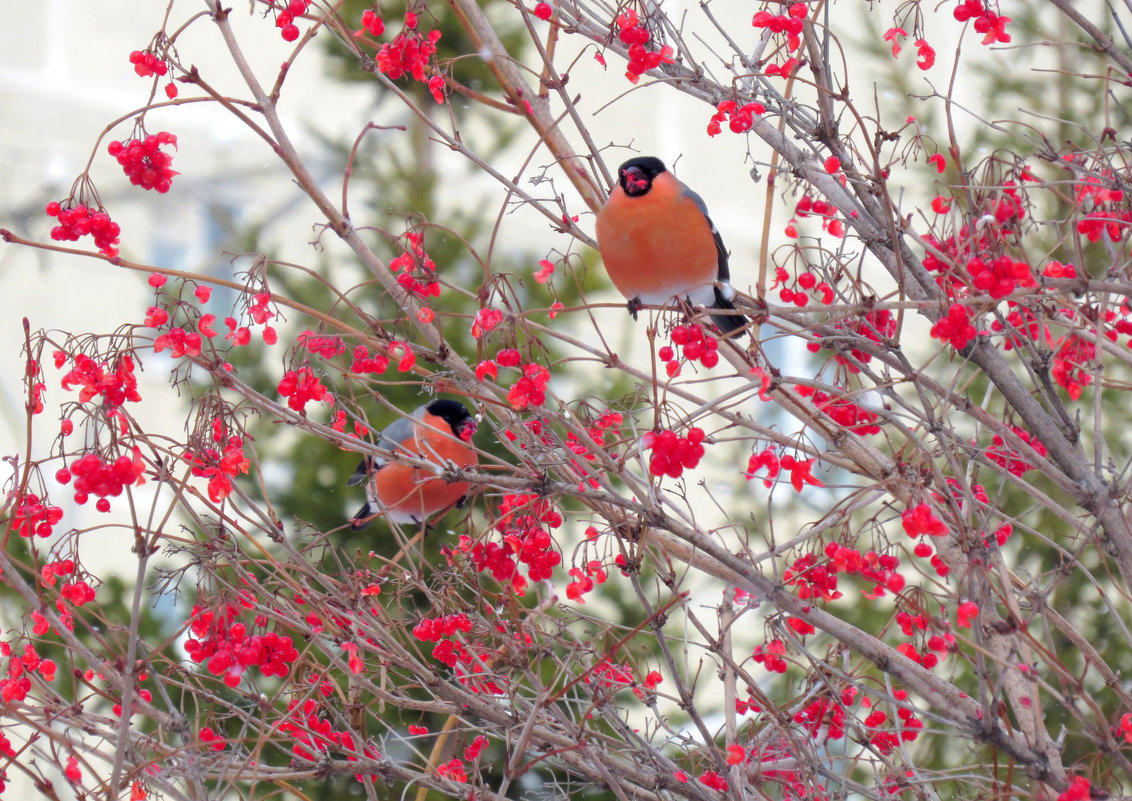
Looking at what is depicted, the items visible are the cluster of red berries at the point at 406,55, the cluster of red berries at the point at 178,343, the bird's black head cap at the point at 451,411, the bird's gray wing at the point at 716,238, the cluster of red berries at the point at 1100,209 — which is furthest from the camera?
the bird's black head cap at the point at 451,411

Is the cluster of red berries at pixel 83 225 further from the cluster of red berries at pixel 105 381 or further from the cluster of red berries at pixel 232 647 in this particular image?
the cluster of red berries at pixel 232 647

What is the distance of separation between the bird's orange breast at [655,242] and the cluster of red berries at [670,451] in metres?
0.53

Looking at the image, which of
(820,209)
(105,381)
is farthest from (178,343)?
(820,209)

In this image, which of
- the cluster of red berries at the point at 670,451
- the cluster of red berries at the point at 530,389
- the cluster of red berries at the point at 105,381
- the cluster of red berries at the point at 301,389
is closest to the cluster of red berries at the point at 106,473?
the cluster of red berries at the point at 105,381

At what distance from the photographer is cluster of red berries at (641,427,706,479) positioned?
100 centimetres

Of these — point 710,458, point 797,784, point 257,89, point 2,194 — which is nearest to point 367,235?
point 710,458

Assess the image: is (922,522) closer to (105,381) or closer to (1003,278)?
(1003,278)

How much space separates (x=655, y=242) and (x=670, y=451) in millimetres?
574

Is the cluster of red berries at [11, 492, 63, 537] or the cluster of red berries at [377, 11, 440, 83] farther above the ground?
the cluster of red berries at [377, 11, 440, 83]

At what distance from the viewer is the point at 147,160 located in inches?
47.0

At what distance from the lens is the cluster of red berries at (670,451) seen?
39.3 inches

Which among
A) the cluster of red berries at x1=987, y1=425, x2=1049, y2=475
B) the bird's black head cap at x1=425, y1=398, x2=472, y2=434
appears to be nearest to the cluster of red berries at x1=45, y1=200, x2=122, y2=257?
the cluster of red berries at x1=987, y1=425, x2=1049, y2=475

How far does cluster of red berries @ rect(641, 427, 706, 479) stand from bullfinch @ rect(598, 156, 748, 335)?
0.50 meters

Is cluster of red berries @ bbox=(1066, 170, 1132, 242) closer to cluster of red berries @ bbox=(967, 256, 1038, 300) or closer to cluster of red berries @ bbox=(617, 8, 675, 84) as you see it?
cluster of red berries @ bbox=(967, 256, 1038, 300)
